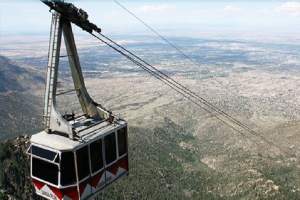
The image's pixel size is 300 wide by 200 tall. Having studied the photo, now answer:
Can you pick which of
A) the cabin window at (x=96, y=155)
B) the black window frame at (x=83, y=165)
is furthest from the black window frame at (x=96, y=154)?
the black window frame at (x=83, y=165)

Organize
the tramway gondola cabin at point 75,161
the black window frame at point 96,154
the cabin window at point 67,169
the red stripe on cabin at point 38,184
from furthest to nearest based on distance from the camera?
1. the red stripe on cabin at point 38,184
2. the black window frame at point 96,154
3. the tramway gondola cabin at point 75,161
4. the cabin window at point 67,169

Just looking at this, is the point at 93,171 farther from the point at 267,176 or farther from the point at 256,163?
the point at 256,163

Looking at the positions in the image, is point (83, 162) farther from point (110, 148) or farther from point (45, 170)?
point (110, 148)

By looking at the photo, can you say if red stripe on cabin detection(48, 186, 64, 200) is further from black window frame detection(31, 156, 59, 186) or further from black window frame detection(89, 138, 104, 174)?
black window frame detection(89, 138, 104, 174)

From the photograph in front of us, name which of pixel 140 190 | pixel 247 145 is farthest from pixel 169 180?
pixel 247 145

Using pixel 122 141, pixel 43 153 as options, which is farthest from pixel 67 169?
pixel 122 141

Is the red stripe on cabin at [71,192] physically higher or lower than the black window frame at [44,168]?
lower

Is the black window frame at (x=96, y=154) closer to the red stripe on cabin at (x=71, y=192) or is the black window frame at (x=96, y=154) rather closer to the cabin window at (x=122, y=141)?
the red stripe on cabin at (x=71, y=192)

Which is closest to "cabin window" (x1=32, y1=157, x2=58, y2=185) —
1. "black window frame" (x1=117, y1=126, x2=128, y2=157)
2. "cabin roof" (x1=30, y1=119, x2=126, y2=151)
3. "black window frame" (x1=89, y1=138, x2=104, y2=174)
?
"cabin roof" (x1=30, y1=119, x2=126, y2=151)
